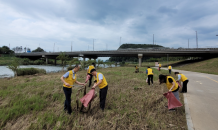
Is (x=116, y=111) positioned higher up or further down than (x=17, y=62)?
further down

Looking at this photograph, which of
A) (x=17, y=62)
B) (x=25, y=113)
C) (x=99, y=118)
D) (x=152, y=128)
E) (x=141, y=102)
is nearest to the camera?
(x=152, y=128)

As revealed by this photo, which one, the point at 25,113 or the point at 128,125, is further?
the point at 25,113

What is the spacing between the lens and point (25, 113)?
3.88 m

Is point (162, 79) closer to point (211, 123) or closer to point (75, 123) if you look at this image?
point (211, 123)

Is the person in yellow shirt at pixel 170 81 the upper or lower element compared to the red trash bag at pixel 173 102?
upper

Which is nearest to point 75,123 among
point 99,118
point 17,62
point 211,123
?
point 99,118

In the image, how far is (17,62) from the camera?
1551cm

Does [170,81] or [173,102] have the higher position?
[170,81]

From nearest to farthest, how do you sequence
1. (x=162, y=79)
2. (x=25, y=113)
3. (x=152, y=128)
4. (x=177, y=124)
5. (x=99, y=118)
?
(x=152, y=128)
(x=177, y=124)
(x=99, y=118)
(x=25, y=113)
(x=162, y=79)

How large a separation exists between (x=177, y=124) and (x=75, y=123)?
302 cm

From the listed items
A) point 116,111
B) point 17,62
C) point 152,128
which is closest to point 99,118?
point 116,111

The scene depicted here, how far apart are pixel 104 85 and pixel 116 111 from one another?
1.03 metres

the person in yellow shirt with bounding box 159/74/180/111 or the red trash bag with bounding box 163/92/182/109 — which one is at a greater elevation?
the person in yellow shirt with bounding box 159/74/180/111

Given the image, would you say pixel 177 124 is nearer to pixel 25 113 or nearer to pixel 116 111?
pixel 116 111
